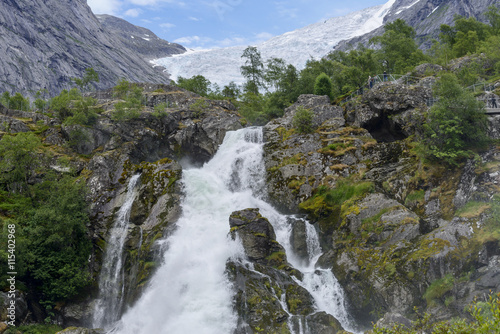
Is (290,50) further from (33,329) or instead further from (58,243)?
(33,329)

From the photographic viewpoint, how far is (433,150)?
88.7 ft

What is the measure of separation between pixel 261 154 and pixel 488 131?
859 inches

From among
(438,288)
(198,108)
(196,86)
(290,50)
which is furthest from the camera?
(290,50)

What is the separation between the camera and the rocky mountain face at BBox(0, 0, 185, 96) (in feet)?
389

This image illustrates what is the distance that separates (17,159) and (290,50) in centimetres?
13124

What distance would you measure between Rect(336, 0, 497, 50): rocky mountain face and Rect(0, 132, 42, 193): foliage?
118 m

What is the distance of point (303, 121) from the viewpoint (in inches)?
1555

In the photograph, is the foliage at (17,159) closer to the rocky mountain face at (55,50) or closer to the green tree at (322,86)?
the green tree at (322,86)

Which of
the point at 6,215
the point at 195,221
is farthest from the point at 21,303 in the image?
the point at 195,221

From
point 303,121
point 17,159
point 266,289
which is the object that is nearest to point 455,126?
point 303,121

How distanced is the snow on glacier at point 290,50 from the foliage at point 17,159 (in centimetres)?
10769

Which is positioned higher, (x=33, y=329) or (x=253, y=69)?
(x=253, y=69)

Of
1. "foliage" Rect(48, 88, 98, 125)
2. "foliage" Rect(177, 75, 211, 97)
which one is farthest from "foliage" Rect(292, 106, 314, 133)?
"foliage" Rect(177, 75, 211, 97)

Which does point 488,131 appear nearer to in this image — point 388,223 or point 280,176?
point 388,223
